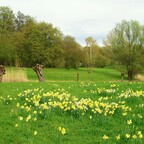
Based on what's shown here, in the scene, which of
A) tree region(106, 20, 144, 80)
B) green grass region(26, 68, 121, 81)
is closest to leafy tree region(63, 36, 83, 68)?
green grass region(26, 68, 121, 81)

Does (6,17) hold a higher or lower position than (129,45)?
higher

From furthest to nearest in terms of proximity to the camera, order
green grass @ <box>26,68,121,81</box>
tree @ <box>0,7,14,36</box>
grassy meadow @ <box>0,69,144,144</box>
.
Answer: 1. tree @ <box>0,7,14,36</box>
2. green grass @ <box>26,68,121,81</box>
3. grassy meadow @ <box>0,69,144,144</box>

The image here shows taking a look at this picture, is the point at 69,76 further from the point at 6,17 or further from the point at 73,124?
the point at 73,124

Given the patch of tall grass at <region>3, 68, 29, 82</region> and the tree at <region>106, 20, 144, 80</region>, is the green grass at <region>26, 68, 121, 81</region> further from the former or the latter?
the patch of tall grass at <region>3, 68, 29, 82</region>

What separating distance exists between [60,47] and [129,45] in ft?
75.7

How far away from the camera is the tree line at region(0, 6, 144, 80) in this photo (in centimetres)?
4997

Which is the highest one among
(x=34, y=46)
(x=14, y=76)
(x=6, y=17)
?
(x=6, y=17)

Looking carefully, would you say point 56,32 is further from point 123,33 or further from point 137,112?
point 137,112

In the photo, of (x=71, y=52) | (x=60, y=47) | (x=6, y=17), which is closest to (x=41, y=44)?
(x=60, y=47)

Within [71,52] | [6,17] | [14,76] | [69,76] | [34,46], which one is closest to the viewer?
[14,76]

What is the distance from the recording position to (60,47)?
6950 cm

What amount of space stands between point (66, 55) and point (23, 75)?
55.6 meters

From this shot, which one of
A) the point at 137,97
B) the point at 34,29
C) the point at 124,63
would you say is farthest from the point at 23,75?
the point at 34,29

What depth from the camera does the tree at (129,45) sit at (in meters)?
49.3
